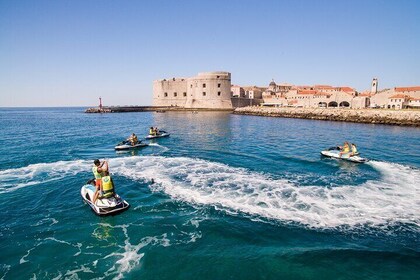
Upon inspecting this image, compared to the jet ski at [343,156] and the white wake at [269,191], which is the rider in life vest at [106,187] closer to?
the white wake at [269,191]

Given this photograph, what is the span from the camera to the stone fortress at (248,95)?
67.7 metres

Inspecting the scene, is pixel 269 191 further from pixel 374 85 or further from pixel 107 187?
pixel 374 85

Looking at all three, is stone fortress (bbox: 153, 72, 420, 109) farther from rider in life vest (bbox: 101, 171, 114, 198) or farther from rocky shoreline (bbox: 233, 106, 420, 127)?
rider in life vest (bbox: 101, 171, 114, 198)

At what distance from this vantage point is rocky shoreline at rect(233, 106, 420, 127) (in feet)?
148

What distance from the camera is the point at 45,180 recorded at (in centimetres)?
1491

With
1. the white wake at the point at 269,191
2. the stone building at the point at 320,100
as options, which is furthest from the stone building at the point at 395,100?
the white wake at the point at 269,191

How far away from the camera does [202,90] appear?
83.4m

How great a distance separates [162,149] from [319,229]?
674 inches

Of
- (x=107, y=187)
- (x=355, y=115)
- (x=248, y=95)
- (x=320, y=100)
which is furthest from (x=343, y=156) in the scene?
(x=248, y=95)

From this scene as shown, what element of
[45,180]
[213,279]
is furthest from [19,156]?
[213,279]

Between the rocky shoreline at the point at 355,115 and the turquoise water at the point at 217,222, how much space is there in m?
32.1

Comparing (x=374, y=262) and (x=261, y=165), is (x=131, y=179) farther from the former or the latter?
(x=374, y=262)

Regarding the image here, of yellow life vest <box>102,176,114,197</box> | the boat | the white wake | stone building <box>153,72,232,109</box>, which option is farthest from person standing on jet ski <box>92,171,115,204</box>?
stone building <box>153,72,232,109</box>

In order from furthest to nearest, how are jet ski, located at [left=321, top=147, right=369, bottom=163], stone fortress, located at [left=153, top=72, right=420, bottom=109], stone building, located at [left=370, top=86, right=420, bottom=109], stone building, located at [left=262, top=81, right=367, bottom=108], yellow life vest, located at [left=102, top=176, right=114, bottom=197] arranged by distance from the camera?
stone building, located at [left=262, top=81, right=367, bottom=108] → stone fortress, located at [left=153, top=72, right=420, bottom=109] → stone building, located at [left=370, top=86, right=420, bottom=109] → jet ski, located at [left=321, top=147, right=369, bottom=163] → yellow life vest, located at [left=102, top=176, right=114, bottom=197]
